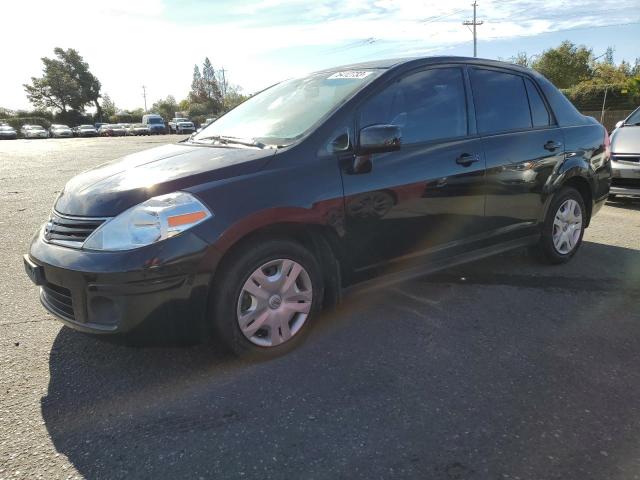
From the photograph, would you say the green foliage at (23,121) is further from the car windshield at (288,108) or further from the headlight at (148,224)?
the headlight at (148,224)

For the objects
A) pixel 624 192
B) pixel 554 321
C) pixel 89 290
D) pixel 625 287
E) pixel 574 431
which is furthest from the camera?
pixel 624 192

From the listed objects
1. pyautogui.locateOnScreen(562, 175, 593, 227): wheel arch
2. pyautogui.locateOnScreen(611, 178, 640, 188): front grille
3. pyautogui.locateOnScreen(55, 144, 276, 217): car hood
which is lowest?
pyautogui.locateOnScreen(611, 178, 640, 188): front grille

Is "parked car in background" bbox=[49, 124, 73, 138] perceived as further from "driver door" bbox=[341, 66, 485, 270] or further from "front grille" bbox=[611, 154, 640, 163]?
"driver door" bbox=[341, 66, 485, 270]

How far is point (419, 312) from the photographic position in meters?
3.73

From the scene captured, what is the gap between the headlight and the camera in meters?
2.57

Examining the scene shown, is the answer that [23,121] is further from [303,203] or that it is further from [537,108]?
[303,203]

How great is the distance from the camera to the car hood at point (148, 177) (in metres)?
2.72

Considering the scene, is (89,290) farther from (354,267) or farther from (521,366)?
(521,366)

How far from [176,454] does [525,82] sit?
13.0ft

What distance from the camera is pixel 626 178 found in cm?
732

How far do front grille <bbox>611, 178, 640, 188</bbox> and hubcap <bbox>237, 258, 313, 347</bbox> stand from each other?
619 centimetres

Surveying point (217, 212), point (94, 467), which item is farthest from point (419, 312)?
point (94, 467)

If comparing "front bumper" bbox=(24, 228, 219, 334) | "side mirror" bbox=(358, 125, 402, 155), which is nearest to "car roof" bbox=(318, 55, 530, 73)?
"side mirror" bbox=(358, 125, 402, 155)

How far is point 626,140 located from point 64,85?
8278 cm
